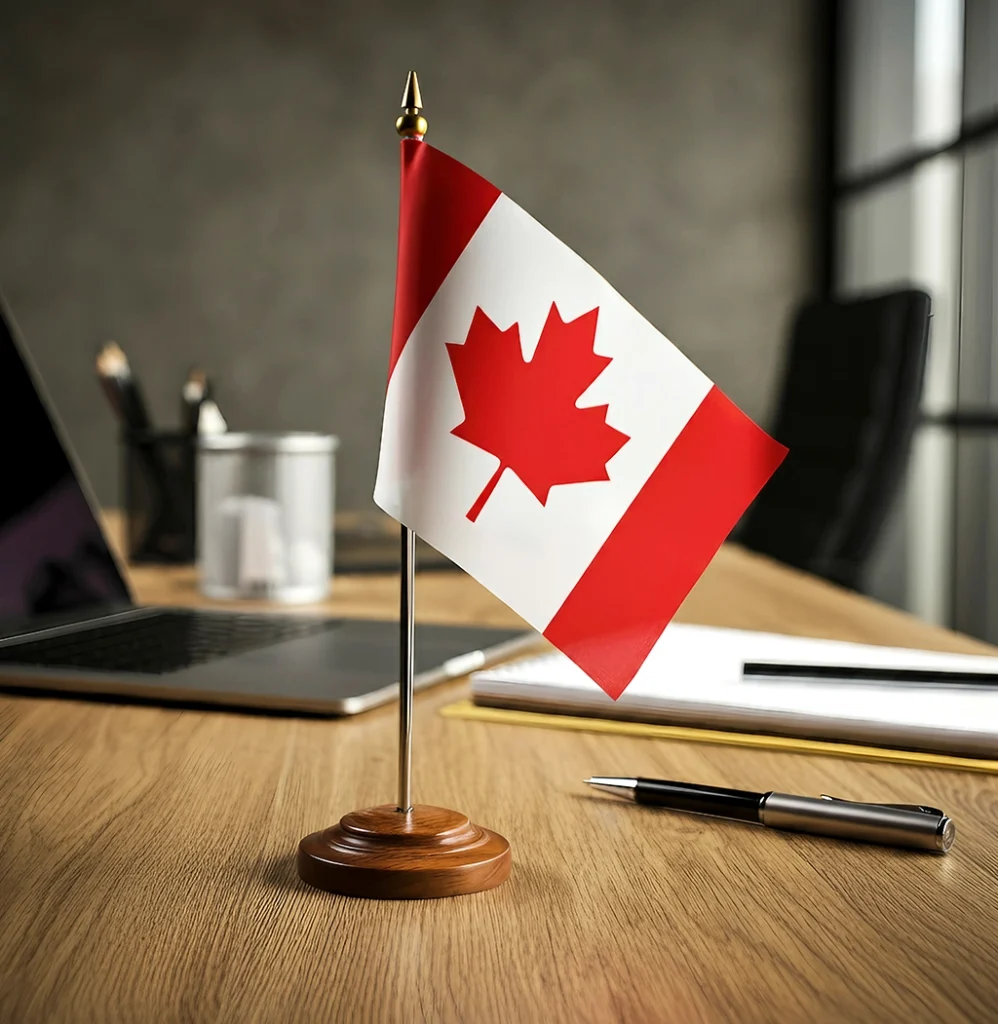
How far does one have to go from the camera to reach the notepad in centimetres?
63

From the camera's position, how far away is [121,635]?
0.90m

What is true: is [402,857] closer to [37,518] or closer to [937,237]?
[37,518]

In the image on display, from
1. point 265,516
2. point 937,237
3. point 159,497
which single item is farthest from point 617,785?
point 937,237

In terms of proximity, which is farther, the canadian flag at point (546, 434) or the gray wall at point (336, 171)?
the gray wall at point (336, 171)

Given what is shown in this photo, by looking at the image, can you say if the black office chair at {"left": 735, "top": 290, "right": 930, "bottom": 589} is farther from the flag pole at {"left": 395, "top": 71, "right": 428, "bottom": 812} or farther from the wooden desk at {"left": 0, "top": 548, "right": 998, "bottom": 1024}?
the flag pole at {"left": 395, "top": 71, "right": 428, "bottom": 812}

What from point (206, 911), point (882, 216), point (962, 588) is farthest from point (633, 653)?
point (882, 216)

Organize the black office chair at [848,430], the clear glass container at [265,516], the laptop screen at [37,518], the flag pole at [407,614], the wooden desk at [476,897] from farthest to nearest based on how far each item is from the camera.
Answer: the black office chair at [848,430]
the clear glass container at [265,516]
the laptop screen at [37,518]
the flag pole at [407,614]
the wooden desk at [476,897]

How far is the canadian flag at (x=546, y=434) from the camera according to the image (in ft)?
1.51

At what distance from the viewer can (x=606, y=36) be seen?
13.8 ft

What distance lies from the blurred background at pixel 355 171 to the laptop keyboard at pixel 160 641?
3136 millimetres

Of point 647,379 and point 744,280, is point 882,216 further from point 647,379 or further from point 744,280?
point 647,379

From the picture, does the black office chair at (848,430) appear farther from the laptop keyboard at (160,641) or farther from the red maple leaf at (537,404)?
the red maple leaf at (537,404)

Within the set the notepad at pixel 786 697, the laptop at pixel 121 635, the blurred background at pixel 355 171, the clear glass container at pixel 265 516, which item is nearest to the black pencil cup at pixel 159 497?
the clear glass container at pixel 265 516

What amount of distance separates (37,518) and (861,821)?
0.70m
